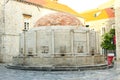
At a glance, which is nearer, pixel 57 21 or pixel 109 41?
pixel 57 21

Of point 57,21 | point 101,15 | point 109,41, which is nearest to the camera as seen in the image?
point 57,21

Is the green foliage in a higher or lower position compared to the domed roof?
lower

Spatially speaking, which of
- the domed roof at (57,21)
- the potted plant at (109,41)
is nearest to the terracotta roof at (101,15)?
the potted plant at (109,41)

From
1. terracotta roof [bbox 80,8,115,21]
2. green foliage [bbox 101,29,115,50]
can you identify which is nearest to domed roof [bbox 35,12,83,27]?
green foliage [bbox 101,29,115,50]

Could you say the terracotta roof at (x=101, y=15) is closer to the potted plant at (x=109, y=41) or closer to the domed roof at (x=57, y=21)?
the potted plant at (x=109, y=41)

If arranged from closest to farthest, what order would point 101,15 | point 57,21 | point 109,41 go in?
point 57,21 → point 109,41 → point 101,15

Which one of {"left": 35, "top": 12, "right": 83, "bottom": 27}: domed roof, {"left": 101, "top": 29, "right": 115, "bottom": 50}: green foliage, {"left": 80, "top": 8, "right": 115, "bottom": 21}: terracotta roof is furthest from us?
{"left": 80, "top": 8, "right": 115, "bottom": 21}: terracotta roof

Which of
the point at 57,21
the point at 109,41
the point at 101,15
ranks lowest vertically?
the point at 109,41

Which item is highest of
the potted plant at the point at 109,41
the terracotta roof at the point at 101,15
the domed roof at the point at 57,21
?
the terracotta roof at the point at 101,15

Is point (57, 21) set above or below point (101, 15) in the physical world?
A: below

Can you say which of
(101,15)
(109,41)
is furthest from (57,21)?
(101,15)

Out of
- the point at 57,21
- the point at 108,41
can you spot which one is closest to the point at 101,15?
the point at 108,41

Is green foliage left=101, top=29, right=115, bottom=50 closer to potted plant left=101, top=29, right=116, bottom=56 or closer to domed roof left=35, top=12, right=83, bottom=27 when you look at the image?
potted plant left=101, top=29, right=116, bottom=56

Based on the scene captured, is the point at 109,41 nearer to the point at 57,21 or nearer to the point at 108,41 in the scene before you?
the point at 108,41
